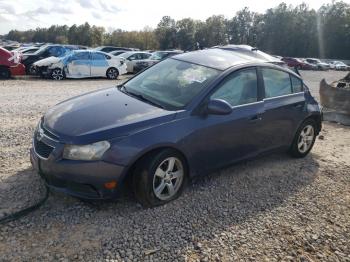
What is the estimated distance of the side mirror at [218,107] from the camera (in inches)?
169

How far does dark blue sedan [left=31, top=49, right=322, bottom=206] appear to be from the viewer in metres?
3.75

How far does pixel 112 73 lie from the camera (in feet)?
60.3

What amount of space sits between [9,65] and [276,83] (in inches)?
515

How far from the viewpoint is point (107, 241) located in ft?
11.5

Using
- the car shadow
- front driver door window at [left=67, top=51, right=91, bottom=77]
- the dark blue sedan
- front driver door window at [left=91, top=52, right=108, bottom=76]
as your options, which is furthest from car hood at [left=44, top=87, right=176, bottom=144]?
front driver door window at [left=91, top=52, right=108, bottom=76]

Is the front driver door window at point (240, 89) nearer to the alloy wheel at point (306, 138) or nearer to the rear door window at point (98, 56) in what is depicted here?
the alloy wheel at point (306, 138)

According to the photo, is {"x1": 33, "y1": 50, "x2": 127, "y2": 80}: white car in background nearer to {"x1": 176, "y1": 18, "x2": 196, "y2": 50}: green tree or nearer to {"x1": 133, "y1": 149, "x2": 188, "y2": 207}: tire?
{"x1": 133, "y1": 149, "x2": 188, "y2": 207}: tire

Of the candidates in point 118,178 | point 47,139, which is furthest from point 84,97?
point 118,178

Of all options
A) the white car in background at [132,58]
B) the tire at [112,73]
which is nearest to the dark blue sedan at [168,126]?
the tire at [112,73]

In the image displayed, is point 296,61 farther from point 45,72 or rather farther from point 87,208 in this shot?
point 87,208

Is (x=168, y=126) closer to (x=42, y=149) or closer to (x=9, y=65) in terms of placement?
(x=42, y=149)

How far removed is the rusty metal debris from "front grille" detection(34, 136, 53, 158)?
Result: 7.95m

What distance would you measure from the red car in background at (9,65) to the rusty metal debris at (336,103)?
11.8m

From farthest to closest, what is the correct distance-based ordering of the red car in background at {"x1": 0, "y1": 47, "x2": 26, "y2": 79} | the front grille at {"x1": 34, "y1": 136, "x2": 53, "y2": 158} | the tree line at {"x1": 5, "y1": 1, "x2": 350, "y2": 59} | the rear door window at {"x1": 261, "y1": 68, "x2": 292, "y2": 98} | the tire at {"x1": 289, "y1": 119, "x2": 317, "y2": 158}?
the tree line at {"x1": 5, "y1": 1, "x2": 350, "y2": 59}, the red car in background at {"x1": 0, "y1": 47, "x2": 26, "y2": 79}, the tire at {"x1": 289, "y1": 119, "x2": 317, "y2": 158}, the rear door window at {"x1": 261, "y1": 68, "x2": 292, "y2": 98}, the front grille at {"x1": 34, "y1": 136, "x2": 53, "y2": 158}
